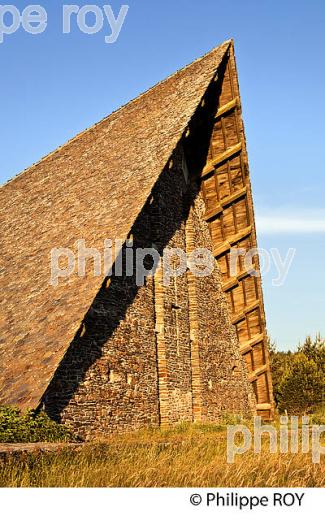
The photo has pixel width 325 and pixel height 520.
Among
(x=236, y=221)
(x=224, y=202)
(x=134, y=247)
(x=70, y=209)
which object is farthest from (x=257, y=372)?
(x=70, y=209)

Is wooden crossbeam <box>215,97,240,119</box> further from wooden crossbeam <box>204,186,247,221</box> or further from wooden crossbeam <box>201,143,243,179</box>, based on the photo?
wooden crossbeam <box>204,186,247,221</box>

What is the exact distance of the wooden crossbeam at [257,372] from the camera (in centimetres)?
2469

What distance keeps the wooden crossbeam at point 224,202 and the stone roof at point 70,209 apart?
4011 mm

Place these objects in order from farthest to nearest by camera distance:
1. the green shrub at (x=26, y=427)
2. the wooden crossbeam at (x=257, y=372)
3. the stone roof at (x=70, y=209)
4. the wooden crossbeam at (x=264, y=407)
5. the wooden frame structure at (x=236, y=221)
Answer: the wooden crossbeam at (x=264, y=407) < the wooden crossbeam at (x=257, y=372) < the wooden frame structure at (x=236, y=221) < the stone roof at (x=70, y=209) < the green shrub at (x=26, y=427)

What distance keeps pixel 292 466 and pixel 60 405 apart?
6471 mm

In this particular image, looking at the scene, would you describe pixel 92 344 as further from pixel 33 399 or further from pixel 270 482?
pixel 270 482

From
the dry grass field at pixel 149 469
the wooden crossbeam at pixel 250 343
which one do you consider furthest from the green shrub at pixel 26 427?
the wooden crossbeam at pixel 250 343

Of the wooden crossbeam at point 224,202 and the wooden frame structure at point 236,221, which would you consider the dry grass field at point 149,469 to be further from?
the wooden frame structure at point 236,221

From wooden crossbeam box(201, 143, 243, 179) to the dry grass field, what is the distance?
14.1 meters

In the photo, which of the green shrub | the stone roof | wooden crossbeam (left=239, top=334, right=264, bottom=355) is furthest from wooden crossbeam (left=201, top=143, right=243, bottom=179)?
the green shrub

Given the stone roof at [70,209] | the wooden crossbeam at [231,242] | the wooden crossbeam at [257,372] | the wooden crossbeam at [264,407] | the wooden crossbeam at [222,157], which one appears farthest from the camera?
A: the wooden crossbeam at [264,407]

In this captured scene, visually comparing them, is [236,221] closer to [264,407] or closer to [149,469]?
[264,407]

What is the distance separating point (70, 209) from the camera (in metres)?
19.2

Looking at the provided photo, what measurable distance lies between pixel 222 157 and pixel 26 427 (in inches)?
526
